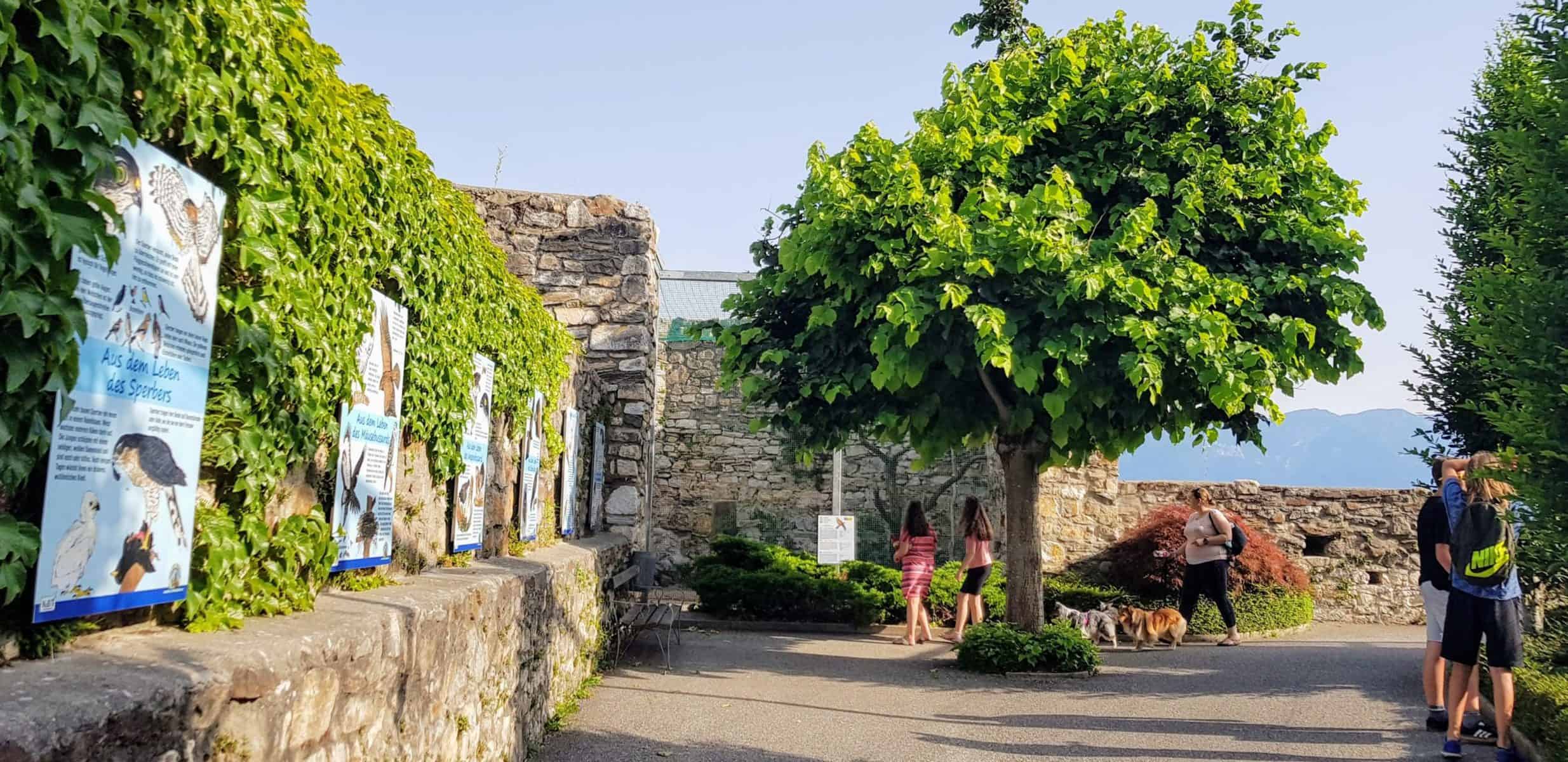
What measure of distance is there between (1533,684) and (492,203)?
9661 millimetres

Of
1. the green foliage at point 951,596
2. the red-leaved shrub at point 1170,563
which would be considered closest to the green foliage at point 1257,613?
the red-leaved shrub at point 1170,563

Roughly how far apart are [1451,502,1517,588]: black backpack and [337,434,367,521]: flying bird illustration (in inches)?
228

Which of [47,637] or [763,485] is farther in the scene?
[763,485]

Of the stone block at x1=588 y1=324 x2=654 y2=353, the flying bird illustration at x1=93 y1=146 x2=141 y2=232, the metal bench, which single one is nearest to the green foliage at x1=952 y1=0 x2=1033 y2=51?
the stone block at x1=588 y1=324 x2=654 y2=353

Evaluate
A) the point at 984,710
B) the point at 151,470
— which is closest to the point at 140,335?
the point at 151,470

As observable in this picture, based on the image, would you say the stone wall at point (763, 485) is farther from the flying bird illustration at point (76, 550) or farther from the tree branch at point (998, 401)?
the flying bird illustration at point (76, 550)

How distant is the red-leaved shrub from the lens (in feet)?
47.5

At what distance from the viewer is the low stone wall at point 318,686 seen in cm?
201

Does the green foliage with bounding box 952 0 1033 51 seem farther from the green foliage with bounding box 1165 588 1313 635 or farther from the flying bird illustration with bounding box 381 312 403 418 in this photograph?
the flying bird illustration with bounding box 381 312 403 418

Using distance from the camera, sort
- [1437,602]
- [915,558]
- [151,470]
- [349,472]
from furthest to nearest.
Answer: [915,558] → [1437,602] → [349,472] → [151,470]

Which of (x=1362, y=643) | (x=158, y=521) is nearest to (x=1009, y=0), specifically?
(x=1362, y=643)

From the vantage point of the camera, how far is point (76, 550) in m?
2.32

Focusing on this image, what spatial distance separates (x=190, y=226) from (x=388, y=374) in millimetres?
1810

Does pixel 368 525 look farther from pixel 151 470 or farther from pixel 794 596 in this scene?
pixel 794 596
